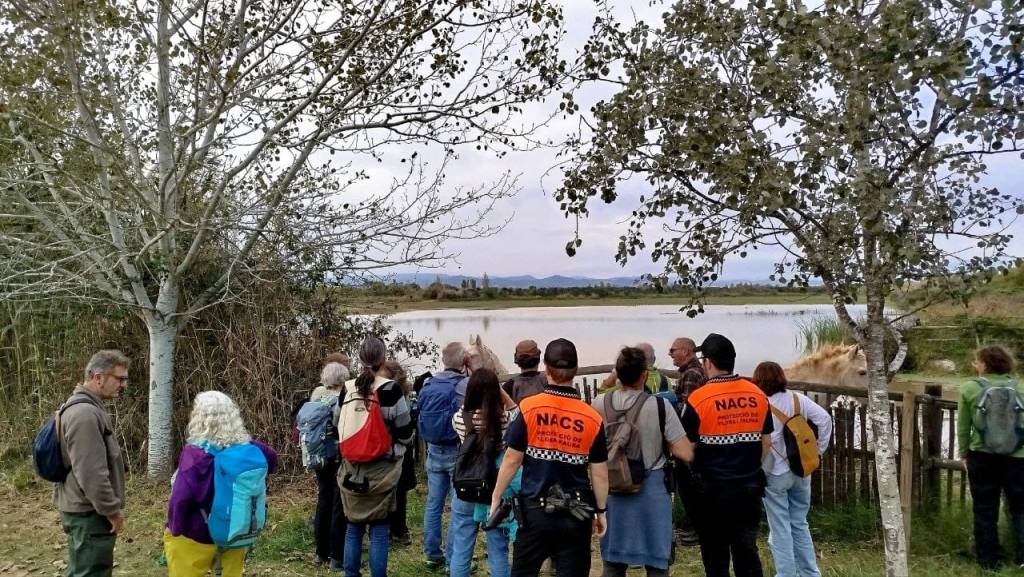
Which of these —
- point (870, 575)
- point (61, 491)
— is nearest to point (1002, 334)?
point (870, 575)

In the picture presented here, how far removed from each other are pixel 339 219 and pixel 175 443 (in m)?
3.50

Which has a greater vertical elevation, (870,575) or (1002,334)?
(1002,334)

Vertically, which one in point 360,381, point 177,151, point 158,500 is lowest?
point 158,500

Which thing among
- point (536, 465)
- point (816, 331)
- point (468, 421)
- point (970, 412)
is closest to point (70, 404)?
point (468, 421)

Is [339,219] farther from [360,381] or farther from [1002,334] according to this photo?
[1002,334]

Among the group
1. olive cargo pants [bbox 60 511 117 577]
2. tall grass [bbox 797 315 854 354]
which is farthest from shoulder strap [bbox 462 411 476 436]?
tall grass [bbox 797 315 854 354]

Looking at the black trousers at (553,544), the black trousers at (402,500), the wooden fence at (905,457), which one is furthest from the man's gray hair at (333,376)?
the wooden fence at (905,457)

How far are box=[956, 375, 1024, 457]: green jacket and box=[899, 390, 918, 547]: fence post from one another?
1.58 feet

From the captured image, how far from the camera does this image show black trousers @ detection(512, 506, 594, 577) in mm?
3611

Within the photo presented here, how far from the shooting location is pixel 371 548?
499 centimetres

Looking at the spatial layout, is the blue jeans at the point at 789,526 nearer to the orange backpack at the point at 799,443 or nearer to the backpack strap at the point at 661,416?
the orange backpack at the point at 799,443

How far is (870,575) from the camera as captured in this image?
17.1 feet

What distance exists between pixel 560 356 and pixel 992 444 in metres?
3.75

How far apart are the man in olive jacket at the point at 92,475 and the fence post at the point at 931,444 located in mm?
6275
